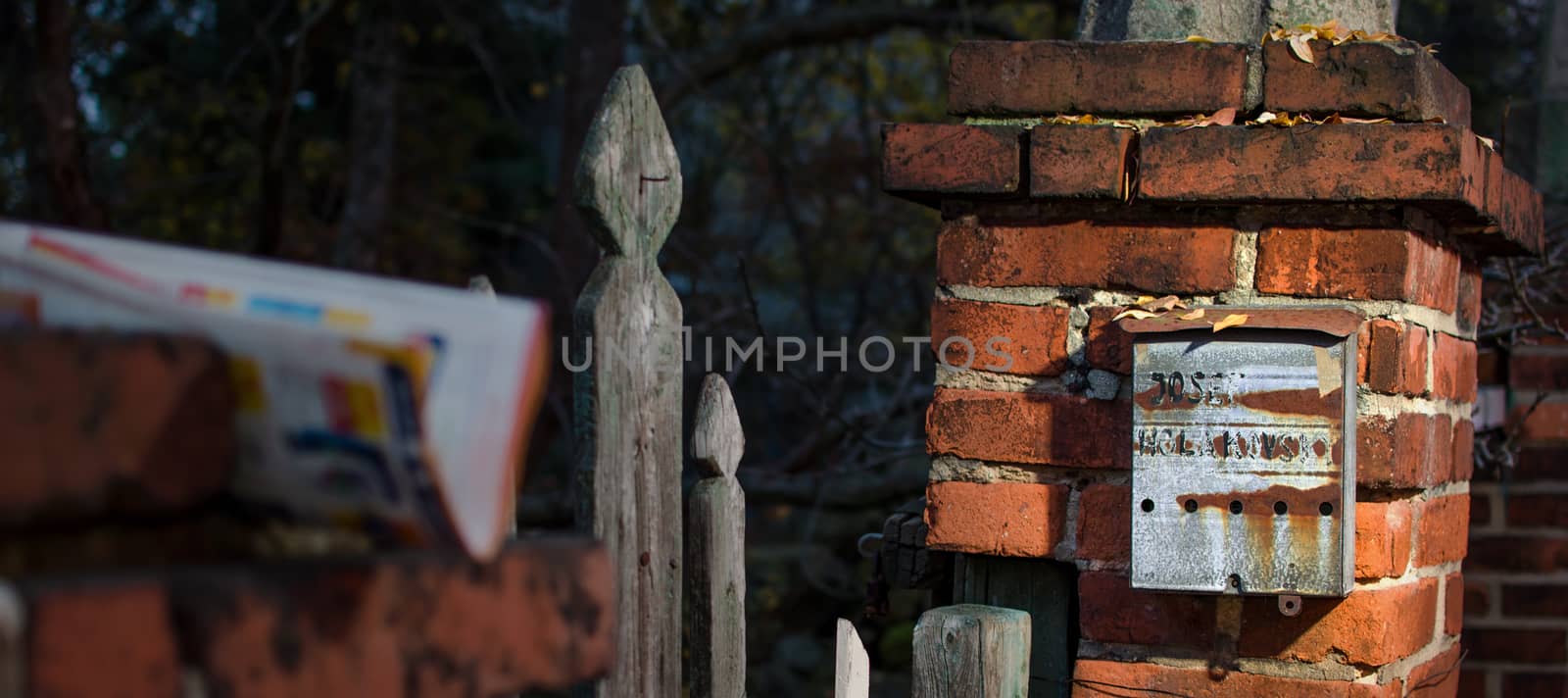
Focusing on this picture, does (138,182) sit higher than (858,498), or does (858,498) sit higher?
(138,182)

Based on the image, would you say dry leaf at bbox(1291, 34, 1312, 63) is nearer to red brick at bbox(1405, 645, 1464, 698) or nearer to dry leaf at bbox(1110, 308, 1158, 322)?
dry leaf at bbox(1110, 308, 1158, 322)

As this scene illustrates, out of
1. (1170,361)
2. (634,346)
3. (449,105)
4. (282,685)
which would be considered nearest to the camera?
Answer: (282,685)

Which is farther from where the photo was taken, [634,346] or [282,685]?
[634,346]

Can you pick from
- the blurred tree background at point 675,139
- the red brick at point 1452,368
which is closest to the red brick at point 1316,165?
the red brick at point 1452,368

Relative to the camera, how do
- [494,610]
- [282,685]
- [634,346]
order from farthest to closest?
[634,346] → [494,610] → [282,685]

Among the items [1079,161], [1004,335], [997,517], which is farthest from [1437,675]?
[1079,161]

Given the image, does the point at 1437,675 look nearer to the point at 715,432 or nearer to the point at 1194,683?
the point at 1194,683

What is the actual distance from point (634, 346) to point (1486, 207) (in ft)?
3.65

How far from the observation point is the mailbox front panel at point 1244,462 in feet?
5.65

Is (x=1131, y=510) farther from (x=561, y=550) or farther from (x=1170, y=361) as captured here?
(x=561, y=550)

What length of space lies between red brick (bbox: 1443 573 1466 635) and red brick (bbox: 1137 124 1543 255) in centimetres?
60

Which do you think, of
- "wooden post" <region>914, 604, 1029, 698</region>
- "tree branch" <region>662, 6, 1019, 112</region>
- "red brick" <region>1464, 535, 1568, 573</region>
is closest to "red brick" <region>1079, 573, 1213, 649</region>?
"wooden post" <region>914, 604, 1029, 698</region>

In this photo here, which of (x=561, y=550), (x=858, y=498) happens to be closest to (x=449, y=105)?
(x=858, y=498)

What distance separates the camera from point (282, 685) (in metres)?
0.71
